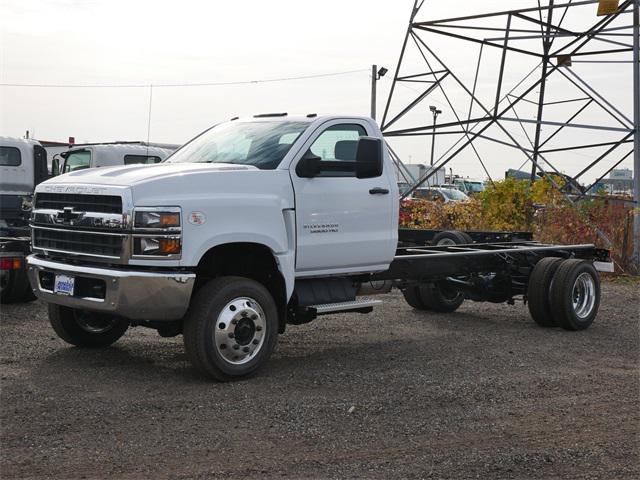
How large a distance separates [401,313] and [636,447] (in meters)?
5.76

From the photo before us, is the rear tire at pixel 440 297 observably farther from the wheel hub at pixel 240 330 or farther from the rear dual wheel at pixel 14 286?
the rear dual wheel at pixel 14 286

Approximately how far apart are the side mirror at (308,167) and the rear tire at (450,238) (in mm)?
4436

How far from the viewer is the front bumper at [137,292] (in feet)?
22.0

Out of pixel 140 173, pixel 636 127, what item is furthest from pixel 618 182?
pixel 140 173

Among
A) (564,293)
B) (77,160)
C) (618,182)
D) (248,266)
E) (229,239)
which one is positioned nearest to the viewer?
(229,239)

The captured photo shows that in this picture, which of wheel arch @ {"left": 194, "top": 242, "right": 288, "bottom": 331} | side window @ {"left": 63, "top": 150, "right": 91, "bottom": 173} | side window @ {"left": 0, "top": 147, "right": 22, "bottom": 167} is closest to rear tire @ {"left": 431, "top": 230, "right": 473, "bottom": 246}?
wheel arch @ {"left": 194, "top": 242, "right": 288, "bottom": 331}

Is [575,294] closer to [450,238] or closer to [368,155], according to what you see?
[450,238]

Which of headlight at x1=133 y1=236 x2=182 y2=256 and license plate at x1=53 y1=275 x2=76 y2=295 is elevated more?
headlight at x1=133 y1=236 x2=182 y2=256

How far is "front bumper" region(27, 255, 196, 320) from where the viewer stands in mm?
6703

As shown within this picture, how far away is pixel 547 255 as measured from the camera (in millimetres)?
11047

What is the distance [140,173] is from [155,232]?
2.20 feet

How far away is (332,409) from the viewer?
6426 mm

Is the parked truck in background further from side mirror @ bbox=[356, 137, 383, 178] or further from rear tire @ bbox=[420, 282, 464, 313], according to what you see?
rear tire @ bbox=[420, 282, 464, 313]

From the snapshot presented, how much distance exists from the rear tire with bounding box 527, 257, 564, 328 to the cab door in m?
2.65
